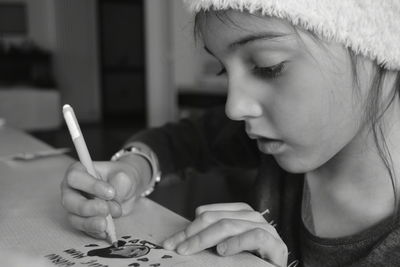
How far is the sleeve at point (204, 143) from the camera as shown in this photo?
2.97 ft

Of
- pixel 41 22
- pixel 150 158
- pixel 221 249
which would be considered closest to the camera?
pixel 221 249

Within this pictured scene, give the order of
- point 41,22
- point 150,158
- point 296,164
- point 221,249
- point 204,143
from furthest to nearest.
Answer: point 41,22, point 204,143, point 150,158, point 296,164, point 221,249

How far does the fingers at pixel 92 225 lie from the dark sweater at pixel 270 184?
0.32 m

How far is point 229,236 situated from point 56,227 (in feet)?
0.72

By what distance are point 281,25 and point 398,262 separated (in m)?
0.32

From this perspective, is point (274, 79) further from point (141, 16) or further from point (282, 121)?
point (141, 16)

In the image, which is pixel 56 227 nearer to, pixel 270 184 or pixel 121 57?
pixel 270 184

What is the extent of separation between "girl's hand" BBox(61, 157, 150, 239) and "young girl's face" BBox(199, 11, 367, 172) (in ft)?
0.57

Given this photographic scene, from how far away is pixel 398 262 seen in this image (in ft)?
1.85

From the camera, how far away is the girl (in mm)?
495

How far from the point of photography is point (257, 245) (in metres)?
0.47

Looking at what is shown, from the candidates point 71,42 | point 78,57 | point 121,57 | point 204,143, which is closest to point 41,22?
point 71,42

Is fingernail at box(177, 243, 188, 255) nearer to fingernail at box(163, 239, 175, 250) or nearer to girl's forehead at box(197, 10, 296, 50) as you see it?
fingernail at box(163, 239, 175, 250)

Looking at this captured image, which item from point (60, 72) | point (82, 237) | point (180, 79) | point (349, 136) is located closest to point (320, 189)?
point (349, 136)
